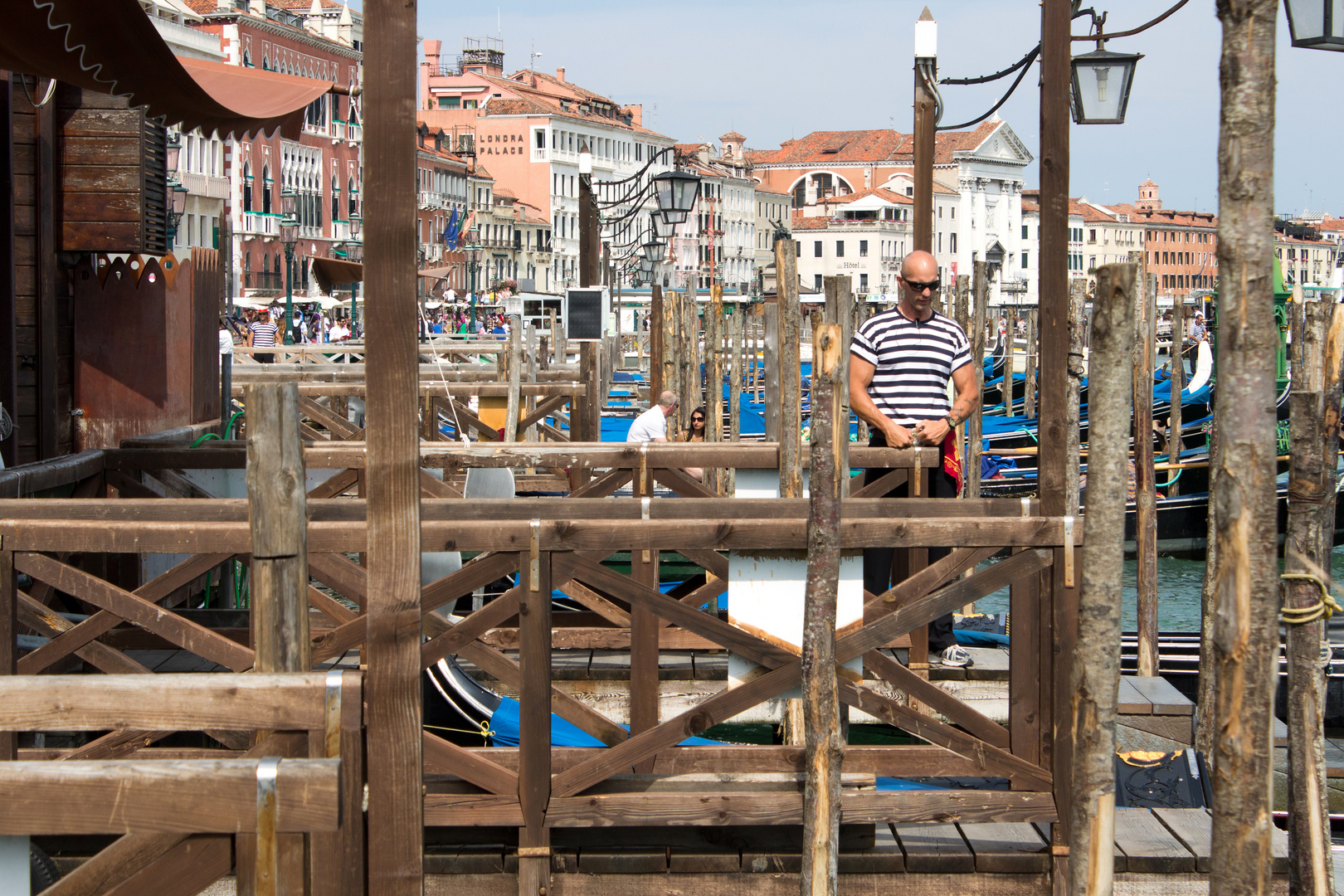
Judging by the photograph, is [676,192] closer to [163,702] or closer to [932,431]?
[932,431]

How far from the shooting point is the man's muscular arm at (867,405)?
556 cm

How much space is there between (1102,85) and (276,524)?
605 centimetres

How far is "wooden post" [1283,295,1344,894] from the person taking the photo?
388 cm

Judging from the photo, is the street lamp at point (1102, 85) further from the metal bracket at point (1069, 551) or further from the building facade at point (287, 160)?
the building facade at point (287, 160)

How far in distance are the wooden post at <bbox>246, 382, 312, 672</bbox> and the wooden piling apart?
0.13 metres

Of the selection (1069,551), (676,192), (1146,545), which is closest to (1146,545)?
(1146,545)

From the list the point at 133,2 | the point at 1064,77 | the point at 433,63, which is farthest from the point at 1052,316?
the point at 433,63

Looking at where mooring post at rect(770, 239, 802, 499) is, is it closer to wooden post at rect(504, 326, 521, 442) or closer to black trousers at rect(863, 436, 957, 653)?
black trousers at rect(863, 436, 957, 653)

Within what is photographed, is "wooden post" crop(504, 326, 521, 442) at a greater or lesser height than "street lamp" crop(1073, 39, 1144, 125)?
lesser

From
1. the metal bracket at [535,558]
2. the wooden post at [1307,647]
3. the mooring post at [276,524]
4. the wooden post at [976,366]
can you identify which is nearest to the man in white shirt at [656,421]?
the wooden post at [976,366]

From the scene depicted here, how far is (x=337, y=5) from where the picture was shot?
61875 millimetres

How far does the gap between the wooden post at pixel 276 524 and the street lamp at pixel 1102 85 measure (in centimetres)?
584

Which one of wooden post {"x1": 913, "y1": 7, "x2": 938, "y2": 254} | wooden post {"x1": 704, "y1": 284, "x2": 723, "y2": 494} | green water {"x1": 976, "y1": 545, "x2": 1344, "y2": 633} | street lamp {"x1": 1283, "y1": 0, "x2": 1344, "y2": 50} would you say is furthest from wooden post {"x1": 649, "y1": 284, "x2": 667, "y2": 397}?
street lamp {"x1": 1283, "y1": 0, "x2": 1344, "y2": 50}

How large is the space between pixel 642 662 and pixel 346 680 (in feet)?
6.18
